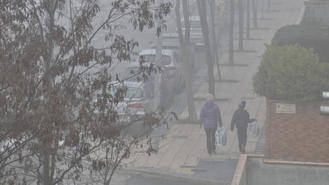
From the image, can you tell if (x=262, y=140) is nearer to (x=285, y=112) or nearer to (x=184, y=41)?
(x=285, y=112)

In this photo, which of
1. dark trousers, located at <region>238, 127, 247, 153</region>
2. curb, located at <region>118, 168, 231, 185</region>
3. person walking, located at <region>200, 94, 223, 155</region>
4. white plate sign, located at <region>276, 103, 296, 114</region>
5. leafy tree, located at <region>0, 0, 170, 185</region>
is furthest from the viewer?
dark trousers, located at <region>238, 127, 247, 153</region>

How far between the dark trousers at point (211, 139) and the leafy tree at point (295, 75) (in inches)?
72.6

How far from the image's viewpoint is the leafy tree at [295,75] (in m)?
16.9

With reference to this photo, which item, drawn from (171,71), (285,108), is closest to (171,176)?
(285,108)

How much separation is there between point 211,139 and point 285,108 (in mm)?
2536

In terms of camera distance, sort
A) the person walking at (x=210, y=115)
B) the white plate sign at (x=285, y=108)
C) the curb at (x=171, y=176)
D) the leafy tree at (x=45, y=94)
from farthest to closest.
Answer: the person walking at (x=210, y=115)
the white plate sign at (x=285, y=108)
the curb at (x=171, y=176)
the leafy tree at (x=45, y=94)

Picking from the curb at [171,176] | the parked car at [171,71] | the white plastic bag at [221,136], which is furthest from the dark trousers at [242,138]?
the parked car at [171,71]

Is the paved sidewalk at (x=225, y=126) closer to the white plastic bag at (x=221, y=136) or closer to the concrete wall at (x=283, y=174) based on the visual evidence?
the white plastic bag at (x=221, y=136)

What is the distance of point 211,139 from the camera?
746 inches

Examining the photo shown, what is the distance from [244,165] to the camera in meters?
16.9

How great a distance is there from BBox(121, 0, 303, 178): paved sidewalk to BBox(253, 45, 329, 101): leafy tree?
8.01ft

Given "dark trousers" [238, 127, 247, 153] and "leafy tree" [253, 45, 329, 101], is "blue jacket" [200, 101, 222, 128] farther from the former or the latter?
"leafy tree" [253, 45, 329, 101]

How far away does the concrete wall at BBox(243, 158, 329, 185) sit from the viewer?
16891 millimetres

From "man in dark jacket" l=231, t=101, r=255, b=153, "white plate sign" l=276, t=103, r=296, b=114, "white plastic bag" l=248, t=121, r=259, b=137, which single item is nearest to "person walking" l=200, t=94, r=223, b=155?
"man in dark jacket" l=231, t=101, r=255, b=153
